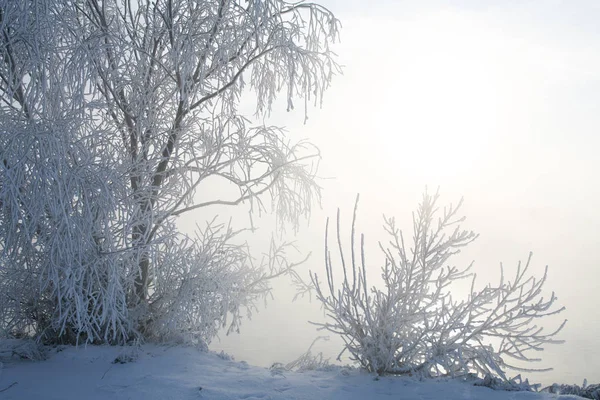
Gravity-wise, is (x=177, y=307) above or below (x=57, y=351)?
above

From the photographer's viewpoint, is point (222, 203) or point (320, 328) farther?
point (222, 203)

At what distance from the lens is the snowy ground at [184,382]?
3.68 metres

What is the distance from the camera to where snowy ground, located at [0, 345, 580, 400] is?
12.1 feet

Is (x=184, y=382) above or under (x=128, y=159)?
under

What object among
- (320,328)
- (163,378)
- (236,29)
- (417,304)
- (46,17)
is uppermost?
(236,29)

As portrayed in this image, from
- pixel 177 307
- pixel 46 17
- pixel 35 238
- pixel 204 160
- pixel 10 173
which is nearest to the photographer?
pixel 10 173

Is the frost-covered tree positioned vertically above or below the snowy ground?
above

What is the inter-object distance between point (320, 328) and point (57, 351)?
3001mm

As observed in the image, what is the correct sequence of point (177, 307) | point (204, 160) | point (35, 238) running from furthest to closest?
point (204, 160), point (177, 307), point (35, 238)

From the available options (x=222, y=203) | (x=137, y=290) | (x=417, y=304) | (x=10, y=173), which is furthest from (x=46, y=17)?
(x=417, y=304)

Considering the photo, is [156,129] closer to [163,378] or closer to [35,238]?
[35,238]

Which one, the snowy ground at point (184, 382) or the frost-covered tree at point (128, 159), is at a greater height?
the frost-covered tree at point (128, 159)

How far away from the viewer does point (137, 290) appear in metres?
5.71

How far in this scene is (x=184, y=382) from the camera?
3.99 metres
